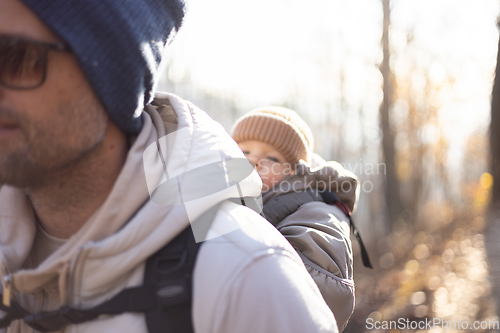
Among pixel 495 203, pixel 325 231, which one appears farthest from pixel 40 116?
pixel 495 203

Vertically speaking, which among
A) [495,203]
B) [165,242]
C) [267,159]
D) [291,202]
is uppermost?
[165,242]

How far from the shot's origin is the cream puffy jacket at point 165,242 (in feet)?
3.95

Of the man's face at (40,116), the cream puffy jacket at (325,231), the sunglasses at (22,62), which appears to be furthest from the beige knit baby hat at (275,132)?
the sunglasses at (22,62)

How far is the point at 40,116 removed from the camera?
→ 1.32m

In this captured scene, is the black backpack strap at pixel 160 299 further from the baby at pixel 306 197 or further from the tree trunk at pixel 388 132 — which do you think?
the tree trunk at pixel 388 132

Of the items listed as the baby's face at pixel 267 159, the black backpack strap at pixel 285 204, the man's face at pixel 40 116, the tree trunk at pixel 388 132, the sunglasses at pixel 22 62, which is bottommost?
the tree trunk at pixel 388 132

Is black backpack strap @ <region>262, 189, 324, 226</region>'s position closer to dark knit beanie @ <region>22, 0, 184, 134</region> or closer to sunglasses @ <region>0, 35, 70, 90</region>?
dark knit beanie @ <region>22, 0, 184, 134</region>

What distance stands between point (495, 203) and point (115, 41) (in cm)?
776

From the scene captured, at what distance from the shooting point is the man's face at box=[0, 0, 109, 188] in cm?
130

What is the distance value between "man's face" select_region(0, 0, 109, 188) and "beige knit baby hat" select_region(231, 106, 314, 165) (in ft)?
6.78

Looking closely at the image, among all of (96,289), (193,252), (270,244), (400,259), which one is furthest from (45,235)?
(400,259)

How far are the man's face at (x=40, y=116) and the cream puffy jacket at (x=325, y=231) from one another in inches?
49.4

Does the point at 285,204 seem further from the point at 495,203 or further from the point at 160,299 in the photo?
the point at 495,203

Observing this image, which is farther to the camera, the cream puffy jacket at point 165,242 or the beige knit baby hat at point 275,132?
the beige knit baby hat at point 275,132
